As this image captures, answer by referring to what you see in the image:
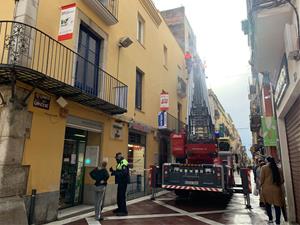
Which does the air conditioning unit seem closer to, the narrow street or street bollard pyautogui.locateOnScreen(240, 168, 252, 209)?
the narrow street

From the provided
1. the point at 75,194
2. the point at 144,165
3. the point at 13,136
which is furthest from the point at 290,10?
the point at 144,165

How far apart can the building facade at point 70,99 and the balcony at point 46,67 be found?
3 centimetres

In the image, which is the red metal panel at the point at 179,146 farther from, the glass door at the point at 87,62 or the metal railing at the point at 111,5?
the metal railing at the point at 111,5

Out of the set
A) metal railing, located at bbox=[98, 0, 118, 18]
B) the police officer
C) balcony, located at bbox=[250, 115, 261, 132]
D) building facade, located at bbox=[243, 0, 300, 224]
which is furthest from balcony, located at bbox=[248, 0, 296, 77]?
balcony, located at bbox=[250, 115, 261, 132]

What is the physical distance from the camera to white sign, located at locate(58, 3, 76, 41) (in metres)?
7.52

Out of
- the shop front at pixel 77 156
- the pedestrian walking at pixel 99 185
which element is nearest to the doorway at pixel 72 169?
the shop front at pixel 77 156

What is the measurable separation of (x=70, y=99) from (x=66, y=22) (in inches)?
88.8

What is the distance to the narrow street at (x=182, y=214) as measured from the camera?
764 cm

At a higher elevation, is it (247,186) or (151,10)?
(151,10)

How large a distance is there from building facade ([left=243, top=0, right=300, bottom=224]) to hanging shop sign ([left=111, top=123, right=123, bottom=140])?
5.79 m

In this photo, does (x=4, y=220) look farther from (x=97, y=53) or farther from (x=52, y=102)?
(x=97, y=53)

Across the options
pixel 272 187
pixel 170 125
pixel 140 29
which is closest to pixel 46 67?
pixel 272 187

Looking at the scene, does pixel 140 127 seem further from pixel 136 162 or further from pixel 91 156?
pixel 91 156

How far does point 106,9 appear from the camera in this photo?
10.2m
